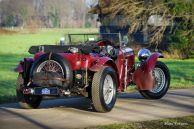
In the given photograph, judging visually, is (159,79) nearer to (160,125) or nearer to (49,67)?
(49,67)

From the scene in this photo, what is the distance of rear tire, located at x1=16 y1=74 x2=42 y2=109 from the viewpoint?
10.1 meters

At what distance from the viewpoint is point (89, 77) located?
9.68 meters

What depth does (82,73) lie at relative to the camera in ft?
31.4

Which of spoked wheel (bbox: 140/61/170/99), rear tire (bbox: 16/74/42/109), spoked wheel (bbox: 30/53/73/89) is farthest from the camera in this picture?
spoked wheel (bbox: 140/61/170/99)

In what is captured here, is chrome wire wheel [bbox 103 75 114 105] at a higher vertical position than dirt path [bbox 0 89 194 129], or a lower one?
higher

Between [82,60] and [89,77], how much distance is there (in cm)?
35

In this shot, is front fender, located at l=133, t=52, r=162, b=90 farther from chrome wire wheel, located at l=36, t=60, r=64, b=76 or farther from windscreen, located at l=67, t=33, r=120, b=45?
chrome wire wheel, located at l=36, t=60, r=64, b=76

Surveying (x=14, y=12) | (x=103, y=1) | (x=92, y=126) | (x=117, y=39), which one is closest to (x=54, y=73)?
(x=92, y=126)

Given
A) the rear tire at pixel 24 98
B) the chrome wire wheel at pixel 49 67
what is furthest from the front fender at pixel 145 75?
the chrome wire wheel at pixel 49 67

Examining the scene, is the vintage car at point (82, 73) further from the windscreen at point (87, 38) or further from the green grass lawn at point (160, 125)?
the green grass lawn at point (160, 125)

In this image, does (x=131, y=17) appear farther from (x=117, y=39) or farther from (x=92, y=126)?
(x=92, y=126)

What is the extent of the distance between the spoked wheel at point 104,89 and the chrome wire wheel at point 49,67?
28.5 inches

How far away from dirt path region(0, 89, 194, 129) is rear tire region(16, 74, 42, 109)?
163 millimetres

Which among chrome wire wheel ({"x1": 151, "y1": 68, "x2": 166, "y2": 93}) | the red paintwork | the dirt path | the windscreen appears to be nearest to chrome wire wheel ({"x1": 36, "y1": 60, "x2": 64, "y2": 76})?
the red paintwork
